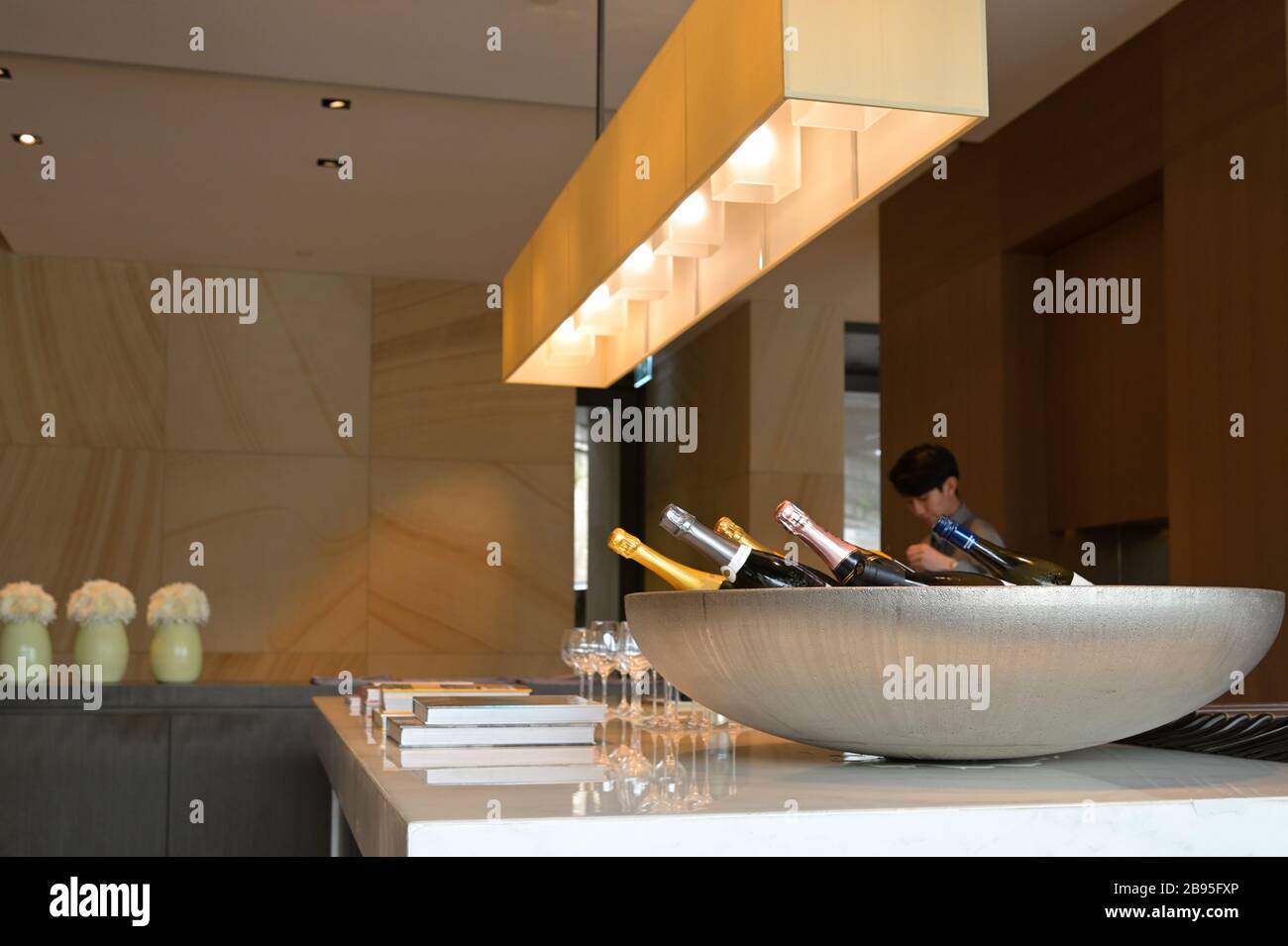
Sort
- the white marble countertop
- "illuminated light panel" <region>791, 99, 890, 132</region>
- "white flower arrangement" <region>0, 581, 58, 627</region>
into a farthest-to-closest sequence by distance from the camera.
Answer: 1. "white flower arrangement" <region>0, 581, 58, 627</region>
2. "illuminated light panel" <region>791, 99, 890, 132</region>
3. the white marble countertop

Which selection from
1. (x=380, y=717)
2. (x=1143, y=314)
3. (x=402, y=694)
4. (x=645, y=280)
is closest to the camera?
(x=380, y=717)

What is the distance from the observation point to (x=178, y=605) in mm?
3453

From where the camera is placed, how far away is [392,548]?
238 inches

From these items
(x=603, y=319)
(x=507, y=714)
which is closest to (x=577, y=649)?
(x=507, y=714)

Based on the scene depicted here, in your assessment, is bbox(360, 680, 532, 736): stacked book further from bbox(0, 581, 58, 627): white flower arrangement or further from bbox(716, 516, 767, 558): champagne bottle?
bbox(0, 581, 58, 627): white flower arrangement

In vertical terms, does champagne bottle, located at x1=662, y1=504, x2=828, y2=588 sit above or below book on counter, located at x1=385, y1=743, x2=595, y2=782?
above

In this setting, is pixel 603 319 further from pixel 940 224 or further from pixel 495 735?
pixel 940 224

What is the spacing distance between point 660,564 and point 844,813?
524mm

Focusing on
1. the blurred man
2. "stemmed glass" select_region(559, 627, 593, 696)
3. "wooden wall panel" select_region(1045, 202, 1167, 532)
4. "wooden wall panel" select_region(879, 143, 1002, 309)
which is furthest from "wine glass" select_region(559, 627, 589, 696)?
"wooden wall panel" select_region(879, 143, 1002, 309)

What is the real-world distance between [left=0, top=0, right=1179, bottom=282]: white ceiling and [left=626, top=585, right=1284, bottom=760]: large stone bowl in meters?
2.64

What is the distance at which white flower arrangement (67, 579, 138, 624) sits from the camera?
3373mm

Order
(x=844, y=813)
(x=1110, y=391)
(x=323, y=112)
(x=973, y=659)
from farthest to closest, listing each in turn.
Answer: (x=323, y=112)
(x=1110, y=391)
(x=973, y=659)
(x=844, y=813)

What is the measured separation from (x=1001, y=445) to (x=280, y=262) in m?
3.31

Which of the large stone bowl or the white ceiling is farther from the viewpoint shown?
the white ceiling
